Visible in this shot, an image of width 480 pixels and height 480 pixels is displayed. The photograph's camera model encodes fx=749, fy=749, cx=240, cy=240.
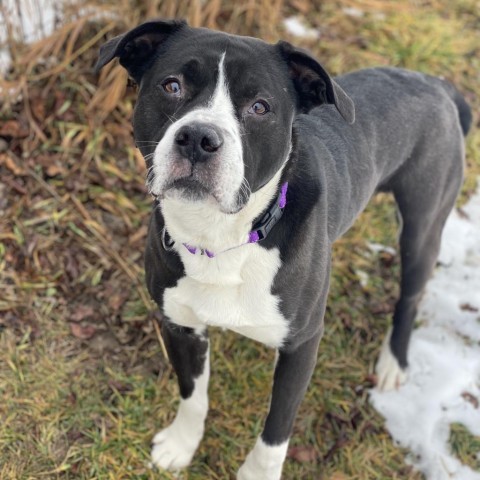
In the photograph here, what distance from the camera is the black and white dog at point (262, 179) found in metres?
2.54

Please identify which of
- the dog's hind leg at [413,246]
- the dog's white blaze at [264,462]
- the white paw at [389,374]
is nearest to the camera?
the dog's white blaze at [264,462]

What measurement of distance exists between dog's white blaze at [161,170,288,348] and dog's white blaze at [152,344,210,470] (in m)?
0.64

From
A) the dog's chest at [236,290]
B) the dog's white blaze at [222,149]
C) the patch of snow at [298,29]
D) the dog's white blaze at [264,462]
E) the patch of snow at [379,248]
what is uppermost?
the dog's white blaze at [222,149]

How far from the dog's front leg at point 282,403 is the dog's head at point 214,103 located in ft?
2.73

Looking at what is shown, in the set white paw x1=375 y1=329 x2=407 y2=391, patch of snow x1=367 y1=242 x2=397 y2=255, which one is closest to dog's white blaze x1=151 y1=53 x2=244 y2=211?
white paw x1=375 y1=329 x2=407 y2=391

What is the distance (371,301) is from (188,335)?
152 cm

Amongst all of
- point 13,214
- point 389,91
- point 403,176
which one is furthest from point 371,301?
point 13,214

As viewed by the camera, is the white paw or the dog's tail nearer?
the dog's tail

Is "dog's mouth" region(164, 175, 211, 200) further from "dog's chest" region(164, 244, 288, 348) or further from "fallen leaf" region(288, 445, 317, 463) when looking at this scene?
"fallen leaf" region(288, 445, 317, 463)

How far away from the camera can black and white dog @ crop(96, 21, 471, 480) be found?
8.35 ft

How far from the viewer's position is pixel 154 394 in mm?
3887

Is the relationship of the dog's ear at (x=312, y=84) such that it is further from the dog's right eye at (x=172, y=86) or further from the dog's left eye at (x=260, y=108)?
the dog's right eye at (x=172, y=86)

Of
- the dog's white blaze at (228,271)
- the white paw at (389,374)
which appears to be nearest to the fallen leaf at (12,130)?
the dog's white blaze at (228,271)

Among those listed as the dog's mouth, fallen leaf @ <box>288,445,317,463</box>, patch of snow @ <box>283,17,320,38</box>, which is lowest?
fallen leaf @ <box>288,445,317,463</box>
